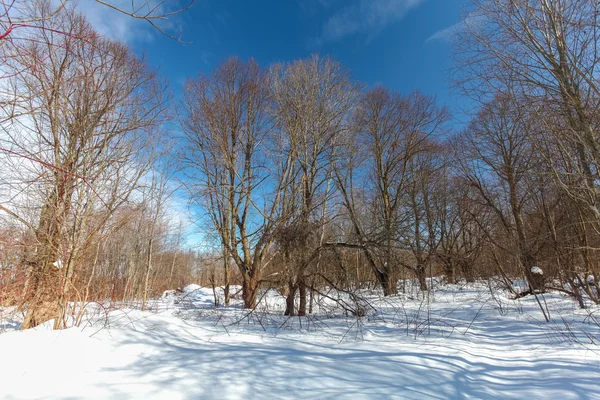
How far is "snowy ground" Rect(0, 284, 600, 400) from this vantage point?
9.12 feet

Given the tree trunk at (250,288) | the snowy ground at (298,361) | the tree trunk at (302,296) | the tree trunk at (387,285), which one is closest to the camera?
the snowy ground at (298,361)

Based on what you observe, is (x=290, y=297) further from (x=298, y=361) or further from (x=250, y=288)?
(x=298, y=361)

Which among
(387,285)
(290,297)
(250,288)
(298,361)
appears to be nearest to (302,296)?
(290,297)

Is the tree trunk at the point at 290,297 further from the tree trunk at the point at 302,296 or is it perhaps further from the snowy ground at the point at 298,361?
the snowy ground at the point at 298,361

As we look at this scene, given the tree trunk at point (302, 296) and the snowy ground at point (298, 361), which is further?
the tree trunk at point (302, 296)

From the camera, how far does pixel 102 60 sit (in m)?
6.02

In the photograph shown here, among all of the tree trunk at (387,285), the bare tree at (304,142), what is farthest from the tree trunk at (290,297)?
the tree trunk at (387,285)

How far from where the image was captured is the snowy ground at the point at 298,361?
2781 mm

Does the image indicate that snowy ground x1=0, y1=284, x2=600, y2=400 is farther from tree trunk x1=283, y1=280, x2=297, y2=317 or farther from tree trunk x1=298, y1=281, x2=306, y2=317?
tree trunk x1=283, y1=280, x2=297, y2=317

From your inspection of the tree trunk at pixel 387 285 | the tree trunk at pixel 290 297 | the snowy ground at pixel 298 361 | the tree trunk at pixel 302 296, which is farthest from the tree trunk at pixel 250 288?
the tree trunk at pixel 387 285

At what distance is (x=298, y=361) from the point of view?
3.53m

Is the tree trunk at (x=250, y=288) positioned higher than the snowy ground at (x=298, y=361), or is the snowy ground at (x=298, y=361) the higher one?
the tree trunk at (x=250, y=288)

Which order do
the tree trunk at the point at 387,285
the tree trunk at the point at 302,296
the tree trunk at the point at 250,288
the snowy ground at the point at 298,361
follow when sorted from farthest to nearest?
the tree trunk at the point at 387,285, the tree trunk at the point at 250,288, the tree trunk at the point at 302,296, the snowy ground at the point at 298,361

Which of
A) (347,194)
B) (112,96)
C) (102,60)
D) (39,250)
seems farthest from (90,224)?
(347,194)
